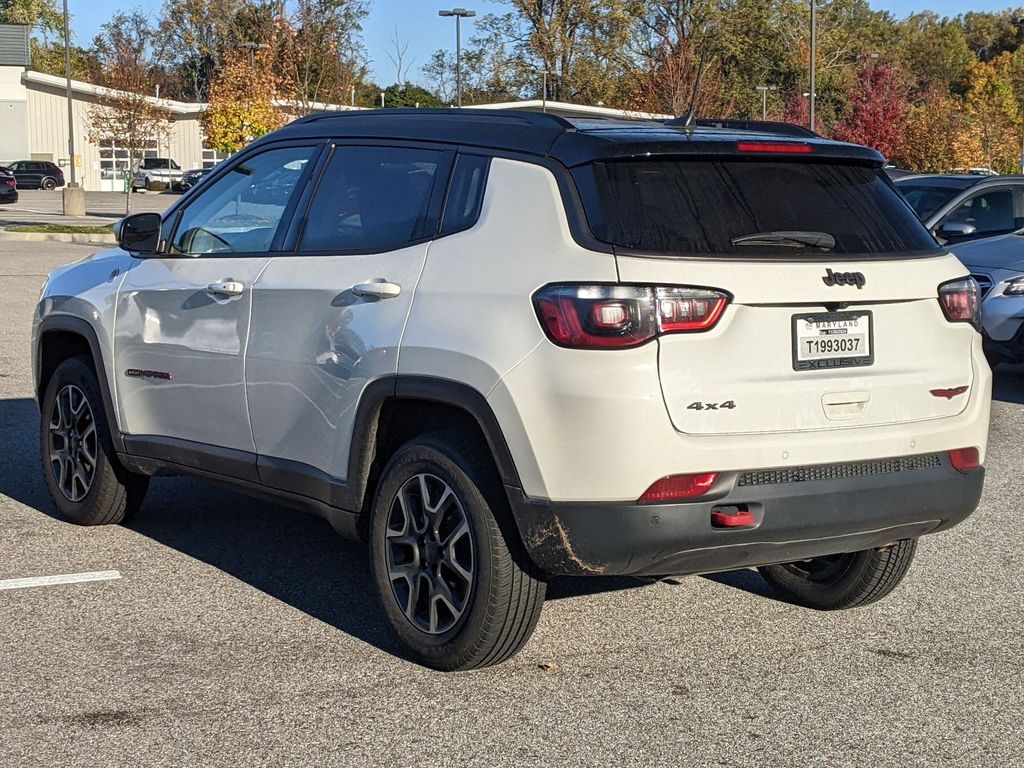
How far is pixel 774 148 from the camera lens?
465 cm

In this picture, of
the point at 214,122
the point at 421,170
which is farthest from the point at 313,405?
the point at 214,122

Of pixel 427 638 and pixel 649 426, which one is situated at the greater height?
pixel 649 426

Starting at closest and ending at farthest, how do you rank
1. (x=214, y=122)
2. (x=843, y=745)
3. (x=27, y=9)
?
(x=843, y=745)
(x=214, y=122)
(x=27, y=9)

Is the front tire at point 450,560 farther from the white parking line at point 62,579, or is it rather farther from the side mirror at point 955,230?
the side mirror at point 955,230

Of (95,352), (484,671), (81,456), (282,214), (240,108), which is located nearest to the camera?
(484,671)

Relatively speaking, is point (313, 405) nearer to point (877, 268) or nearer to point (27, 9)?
point (877, 268)

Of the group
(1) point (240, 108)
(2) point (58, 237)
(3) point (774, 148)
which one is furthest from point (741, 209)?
(1) point (240, 108)

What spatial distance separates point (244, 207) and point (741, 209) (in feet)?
7.47

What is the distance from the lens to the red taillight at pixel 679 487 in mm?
4227

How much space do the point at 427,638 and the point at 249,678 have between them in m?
0.60

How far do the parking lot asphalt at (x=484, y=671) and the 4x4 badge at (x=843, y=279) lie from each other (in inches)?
51.8

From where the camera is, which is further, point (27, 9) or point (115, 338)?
point (27, 9)

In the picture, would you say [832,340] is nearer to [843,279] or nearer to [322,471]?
[843,279]

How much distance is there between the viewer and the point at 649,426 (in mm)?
4184
